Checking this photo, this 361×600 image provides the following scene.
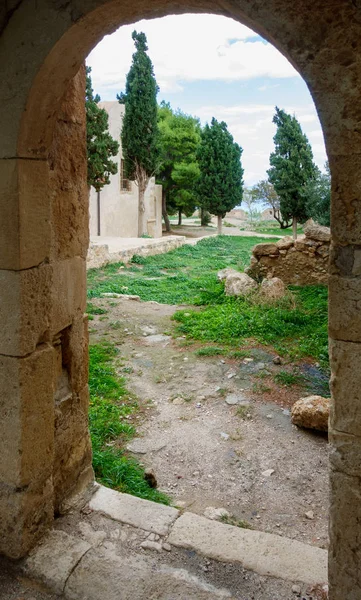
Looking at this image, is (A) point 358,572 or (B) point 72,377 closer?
→ (A) point 358,572

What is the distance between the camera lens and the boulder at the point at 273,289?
28.9ft

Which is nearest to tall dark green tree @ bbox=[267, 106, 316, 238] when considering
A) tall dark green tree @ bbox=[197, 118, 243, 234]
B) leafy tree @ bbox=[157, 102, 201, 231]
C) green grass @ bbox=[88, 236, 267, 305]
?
tall dark green tree @ bbox=[197, 118, 243, 234]

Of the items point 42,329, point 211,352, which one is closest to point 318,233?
point 211,352

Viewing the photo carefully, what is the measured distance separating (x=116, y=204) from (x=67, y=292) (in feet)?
62.3

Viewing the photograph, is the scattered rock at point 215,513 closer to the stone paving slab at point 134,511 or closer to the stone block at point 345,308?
the stone paving slab at point 134,511

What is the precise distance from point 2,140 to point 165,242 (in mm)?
15117

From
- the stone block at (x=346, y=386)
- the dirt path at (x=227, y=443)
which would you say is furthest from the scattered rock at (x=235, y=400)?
the stone block at (x=346, y=386)

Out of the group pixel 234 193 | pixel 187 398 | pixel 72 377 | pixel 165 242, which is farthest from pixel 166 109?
pixel 72 377

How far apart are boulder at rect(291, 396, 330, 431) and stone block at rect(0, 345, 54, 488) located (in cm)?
267

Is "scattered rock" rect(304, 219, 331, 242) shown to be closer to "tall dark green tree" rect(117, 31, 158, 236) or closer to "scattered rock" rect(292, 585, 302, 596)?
"scattered rock" rect(292, 585, 302, 596)

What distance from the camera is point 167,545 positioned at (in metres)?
2.57

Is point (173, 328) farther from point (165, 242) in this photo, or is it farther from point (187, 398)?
point (165, 242)

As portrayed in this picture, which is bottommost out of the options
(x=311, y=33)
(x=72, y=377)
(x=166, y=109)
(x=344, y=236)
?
(x=72, y=377)

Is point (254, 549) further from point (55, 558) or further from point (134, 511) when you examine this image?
point (55, 558)
